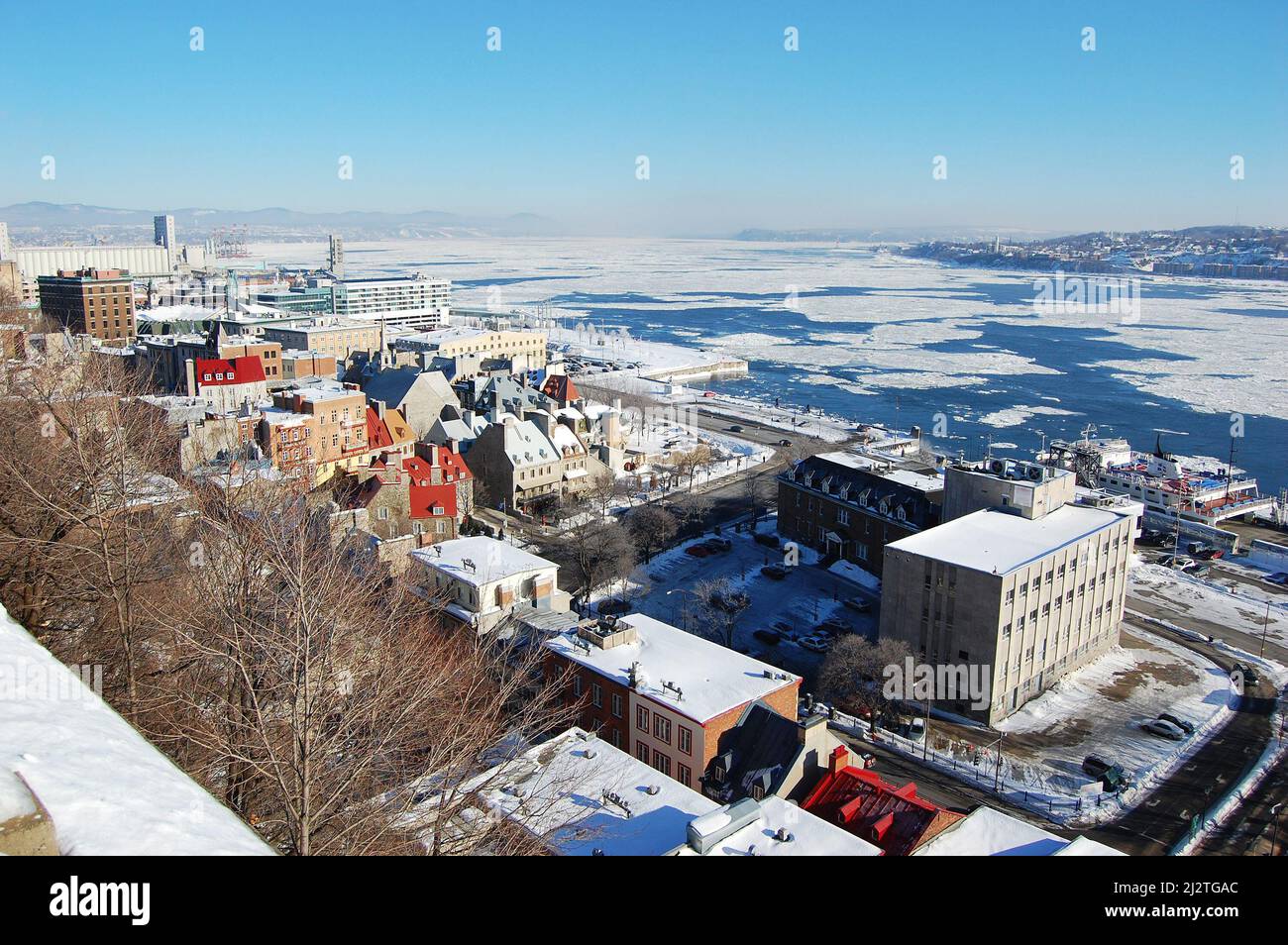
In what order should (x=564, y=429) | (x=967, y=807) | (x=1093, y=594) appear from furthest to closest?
(x=564, y=429) → (x=1093, y=594) → (x=967, y=807)

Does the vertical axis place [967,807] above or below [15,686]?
below

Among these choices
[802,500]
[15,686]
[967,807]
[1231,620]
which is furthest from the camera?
[802,500]

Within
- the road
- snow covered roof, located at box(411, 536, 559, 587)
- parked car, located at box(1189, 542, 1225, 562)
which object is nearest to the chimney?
the road

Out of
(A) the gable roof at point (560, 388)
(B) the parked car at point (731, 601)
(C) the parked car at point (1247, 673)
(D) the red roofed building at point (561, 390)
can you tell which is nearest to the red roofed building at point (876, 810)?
(B) the parked car at point (731, 601)

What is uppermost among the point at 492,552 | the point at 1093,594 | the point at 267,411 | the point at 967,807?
the point at 267,411
